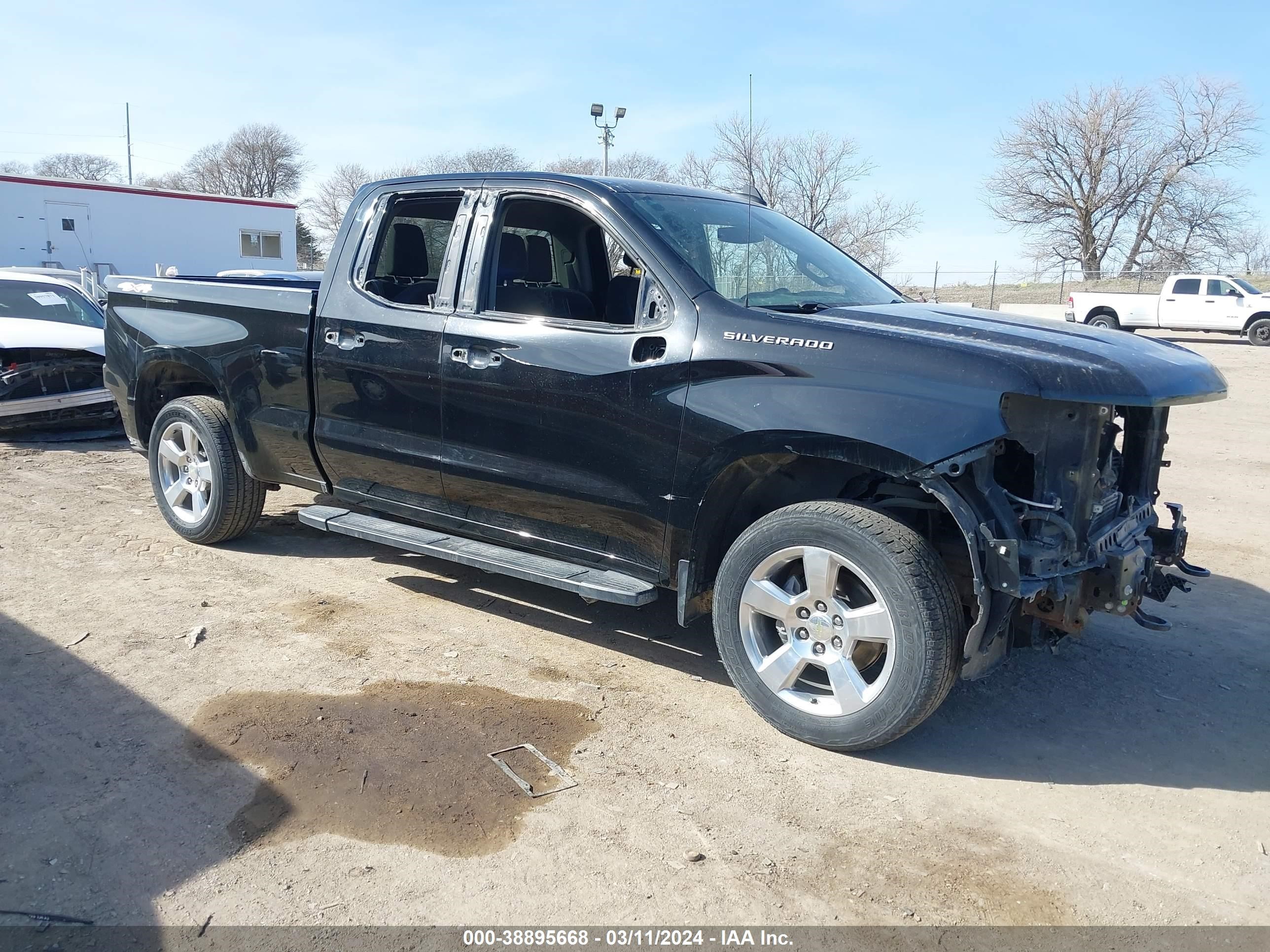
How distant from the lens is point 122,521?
6.95m

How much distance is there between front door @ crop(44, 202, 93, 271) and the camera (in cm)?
2623

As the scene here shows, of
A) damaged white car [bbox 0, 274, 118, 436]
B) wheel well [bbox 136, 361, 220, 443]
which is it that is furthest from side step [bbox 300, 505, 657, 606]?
damaged white car [bbox 0, 274, 118, 436]

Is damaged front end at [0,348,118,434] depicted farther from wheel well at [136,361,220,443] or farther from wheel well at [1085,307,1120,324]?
wheel well at [1085,307,1120,324]

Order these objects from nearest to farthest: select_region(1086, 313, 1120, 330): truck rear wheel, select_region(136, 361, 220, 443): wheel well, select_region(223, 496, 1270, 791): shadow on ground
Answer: select_region(223, 496, 1270, 791): shadow on ground, select_region(136, 361, 220, 443): wheel well, select_region(1086, 313, 1120, 330): truck rear wheel

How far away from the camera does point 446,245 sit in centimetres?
500

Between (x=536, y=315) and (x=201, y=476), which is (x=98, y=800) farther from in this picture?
(x=201, y=476)

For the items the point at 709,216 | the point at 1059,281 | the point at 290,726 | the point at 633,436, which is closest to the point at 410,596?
the point at 290,726

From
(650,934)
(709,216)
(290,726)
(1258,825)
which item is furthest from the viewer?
(709,216)

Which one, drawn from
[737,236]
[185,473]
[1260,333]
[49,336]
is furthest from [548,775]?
[1260,333]

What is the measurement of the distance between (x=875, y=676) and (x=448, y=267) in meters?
2.65

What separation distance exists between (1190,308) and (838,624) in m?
26.4

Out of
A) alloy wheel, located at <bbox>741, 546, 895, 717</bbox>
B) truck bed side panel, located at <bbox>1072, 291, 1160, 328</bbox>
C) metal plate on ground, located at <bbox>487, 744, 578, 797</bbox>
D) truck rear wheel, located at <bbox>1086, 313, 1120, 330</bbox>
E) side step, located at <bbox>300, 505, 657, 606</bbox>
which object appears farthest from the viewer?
truck rear wheel, located at <bbox>1086, 313, 1120, 330</bbox>

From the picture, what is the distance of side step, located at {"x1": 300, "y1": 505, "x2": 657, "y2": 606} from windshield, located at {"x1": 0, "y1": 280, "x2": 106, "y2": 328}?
6387 millimetres

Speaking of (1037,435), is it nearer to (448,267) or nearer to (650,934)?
(650,934)
